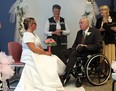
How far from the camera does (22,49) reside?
4.73 metres

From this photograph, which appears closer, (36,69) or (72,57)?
(36,69)

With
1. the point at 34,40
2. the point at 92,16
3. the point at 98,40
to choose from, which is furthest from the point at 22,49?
the point at 92,16

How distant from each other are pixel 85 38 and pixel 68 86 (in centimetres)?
92

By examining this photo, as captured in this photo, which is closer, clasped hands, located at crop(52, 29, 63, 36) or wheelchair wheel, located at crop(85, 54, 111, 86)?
wheelchair wheel, located at crop(85, 54, 111, 86)

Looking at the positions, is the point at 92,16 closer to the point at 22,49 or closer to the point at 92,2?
the point at 92,2

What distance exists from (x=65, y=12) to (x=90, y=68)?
5.77ft

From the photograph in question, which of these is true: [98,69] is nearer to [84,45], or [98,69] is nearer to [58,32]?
[84,45]

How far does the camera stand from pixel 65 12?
615 cm

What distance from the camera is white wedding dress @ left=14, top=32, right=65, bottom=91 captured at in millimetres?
4238

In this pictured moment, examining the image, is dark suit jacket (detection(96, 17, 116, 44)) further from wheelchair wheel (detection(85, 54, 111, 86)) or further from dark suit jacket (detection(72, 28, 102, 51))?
wheelchair wheel (detection(85, 54, 111, 86))

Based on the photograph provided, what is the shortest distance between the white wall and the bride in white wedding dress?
62.9 inches

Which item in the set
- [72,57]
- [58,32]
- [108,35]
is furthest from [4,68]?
[108,35]

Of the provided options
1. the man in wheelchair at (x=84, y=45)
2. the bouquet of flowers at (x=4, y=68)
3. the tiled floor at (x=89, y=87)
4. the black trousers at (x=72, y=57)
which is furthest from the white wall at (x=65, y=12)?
the bouquet of flowers at (x=4, y=68)

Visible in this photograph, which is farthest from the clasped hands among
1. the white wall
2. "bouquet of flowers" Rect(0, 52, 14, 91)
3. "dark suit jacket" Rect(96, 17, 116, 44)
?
"bouquet of flowers" Rect(0, 52, 14, 91)
